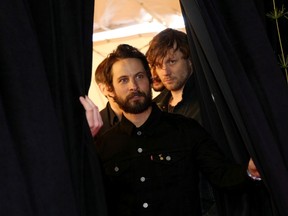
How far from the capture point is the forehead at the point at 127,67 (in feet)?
6.97

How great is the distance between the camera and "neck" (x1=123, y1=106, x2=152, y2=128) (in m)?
2.11

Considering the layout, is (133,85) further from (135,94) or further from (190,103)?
(190,103)

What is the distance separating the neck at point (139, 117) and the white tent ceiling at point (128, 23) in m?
1.76

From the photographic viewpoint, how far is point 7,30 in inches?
48.5

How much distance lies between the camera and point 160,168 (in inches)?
78.7

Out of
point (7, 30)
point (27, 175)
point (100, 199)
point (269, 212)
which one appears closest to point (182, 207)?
point (269, 212)

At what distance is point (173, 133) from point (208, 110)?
0.22 m

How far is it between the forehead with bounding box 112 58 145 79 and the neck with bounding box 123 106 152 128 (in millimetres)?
174

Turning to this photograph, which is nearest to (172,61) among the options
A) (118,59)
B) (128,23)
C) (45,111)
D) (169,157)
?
(118,59)

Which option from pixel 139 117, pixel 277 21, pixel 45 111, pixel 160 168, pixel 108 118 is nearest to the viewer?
pixel 45 111

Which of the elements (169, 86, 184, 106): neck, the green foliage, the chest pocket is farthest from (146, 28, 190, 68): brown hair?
the chest pocket

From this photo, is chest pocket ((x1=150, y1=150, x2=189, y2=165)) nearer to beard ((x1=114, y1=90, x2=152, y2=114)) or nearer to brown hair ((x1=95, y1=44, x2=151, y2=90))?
beard ((x1=114, y1=90, x2=152, y2=114))

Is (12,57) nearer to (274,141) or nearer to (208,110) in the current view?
(274,141)

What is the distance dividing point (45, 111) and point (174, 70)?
135 cm
